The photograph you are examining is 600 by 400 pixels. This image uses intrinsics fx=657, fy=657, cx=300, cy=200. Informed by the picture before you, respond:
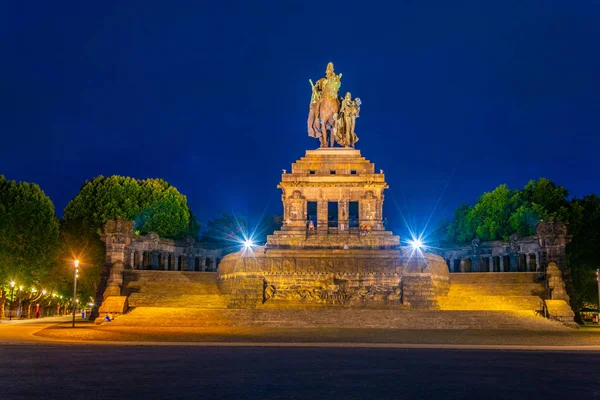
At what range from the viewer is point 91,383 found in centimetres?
1543

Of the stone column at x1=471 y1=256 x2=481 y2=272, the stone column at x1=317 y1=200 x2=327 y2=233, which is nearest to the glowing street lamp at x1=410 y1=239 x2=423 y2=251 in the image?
the stone column at x1=471 y1=256 x2=481 y2=272

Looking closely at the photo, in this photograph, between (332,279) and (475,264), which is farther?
(475,264)

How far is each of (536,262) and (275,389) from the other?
49.8 metres

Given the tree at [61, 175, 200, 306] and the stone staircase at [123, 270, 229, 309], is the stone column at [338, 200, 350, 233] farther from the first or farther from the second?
the tree at [61, 175, 200, 306]

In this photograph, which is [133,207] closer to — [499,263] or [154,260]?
[154,260]

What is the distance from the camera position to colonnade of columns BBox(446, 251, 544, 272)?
60.5 metres

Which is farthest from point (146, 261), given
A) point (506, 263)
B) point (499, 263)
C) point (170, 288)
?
point (506, 263)

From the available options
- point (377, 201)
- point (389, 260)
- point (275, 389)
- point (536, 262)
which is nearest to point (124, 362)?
point (275, 389)

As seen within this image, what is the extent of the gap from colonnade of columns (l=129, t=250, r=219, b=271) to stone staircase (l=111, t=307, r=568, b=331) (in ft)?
73.1

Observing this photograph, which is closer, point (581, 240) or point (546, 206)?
point (581, 240)

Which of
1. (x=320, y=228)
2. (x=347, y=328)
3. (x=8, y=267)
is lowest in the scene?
(x=347, y=328)

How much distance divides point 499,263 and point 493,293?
17.3 metres

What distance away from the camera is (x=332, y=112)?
213ft

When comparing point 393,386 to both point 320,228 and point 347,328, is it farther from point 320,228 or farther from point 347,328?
point 320,228
